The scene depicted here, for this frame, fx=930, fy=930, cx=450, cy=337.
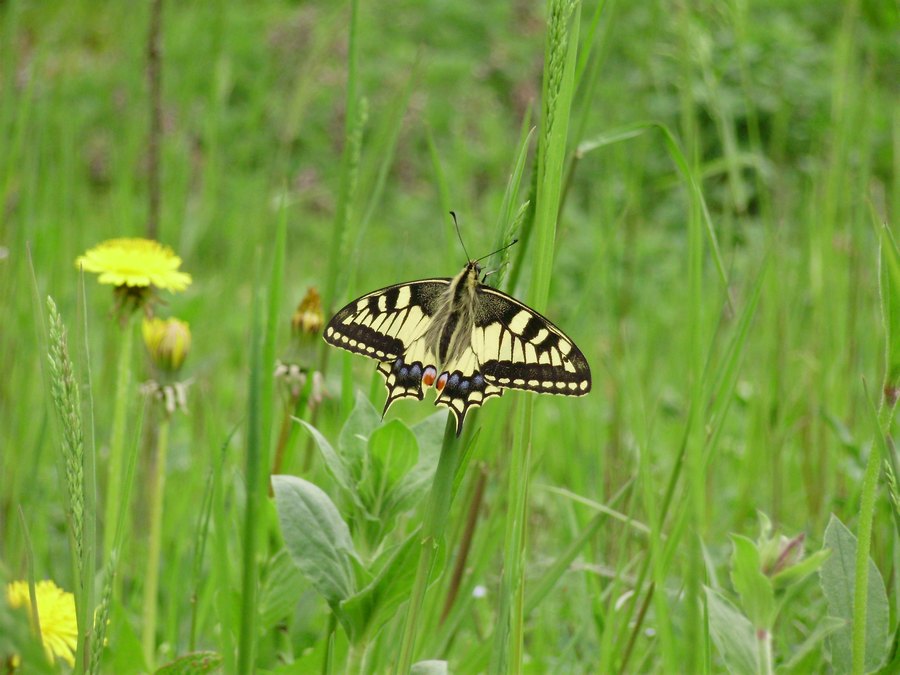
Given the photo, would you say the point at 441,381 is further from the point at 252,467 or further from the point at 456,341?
the point at 252,467

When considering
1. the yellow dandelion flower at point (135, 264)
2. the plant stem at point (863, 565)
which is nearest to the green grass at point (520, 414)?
the plant stem at point (863, 565)

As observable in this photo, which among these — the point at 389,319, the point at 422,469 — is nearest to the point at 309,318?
the point at 389,319

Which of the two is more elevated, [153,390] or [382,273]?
[382,273]

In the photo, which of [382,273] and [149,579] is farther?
[382,273]

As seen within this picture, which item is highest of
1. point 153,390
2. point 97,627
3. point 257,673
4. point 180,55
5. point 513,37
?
point 513,37

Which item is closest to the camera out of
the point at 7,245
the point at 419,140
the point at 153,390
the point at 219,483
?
the point at 219,483

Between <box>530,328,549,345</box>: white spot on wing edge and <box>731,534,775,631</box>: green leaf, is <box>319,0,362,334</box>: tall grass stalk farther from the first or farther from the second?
<box>731,534,775,631</box>: green leaf

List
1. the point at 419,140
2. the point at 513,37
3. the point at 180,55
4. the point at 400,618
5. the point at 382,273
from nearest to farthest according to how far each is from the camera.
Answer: the point at 400,618 < the point at 382,273 < the point at 180,55 < the point at 419,140 < the point at 513,37

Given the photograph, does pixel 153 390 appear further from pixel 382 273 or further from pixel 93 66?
pixel 93 66

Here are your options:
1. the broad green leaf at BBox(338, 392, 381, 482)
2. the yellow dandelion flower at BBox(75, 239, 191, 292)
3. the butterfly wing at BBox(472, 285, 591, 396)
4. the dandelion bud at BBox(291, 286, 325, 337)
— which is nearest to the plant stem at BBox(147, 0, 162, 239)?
the yellow dandelion flower at BBox(75, 239, 191, 292)

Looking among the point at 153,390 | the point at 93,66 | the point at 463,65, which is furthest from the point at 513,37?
the point at 153,390

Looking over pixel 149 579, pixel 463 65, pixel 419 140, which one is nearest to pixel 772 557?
pixel 149 579
